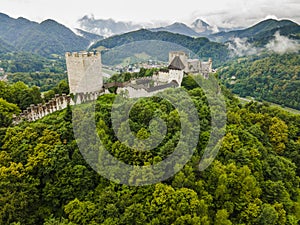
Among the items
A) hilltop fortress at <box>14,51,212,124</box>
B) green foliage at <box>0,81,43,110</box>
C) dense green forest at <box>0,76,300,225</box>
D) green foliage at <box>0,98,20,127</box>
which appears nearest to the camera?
dense green forest at <box>0,76,300,225</box>

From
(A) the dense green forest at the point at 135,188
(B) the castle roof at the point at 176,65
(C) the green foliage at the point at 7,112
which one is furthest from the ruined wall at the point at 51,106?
(B) the castle roof at the point at 176,65

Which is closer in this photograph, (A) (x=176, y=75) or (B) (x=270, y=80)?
(A) (x=176, y=75)

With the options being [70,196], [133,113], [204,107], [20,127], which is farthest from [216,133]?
[20,127]

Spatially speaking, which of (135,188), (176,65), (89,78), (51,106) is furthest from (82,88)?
(176,65)

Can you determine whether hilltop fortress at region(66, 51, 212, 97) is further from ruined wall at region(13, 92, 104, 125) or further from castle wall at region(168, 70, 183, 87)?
castle wall at region(168, 70, 183, 87)

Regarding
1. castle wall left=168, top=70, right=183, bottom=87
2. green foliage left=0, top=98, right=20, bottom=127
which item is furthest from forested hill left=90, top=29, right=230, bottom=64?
green foliage left=0, top=98, right=20, bottom=127

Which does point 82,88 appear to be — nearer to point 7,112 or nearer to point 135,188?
point 7,112
